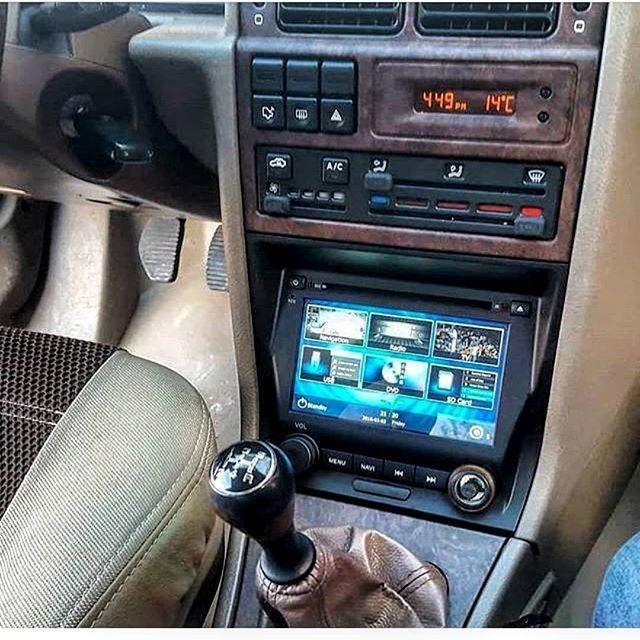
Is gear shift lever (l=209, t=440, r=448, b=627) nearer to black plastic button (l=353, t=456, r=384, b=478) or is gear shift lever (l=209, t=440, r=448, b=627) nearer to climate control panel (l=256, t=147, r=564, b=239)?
black plastic button (l=353, t=456, r=384, b=478)

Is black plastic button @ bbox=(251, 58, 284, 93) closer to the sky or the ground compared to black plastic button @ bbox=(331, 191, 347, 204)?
closer to the sky

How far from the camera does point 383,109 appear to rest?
87 cm

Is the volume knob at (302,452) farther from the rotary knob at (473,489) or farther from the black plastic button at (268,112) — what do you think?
the black plastic button at (268,112)

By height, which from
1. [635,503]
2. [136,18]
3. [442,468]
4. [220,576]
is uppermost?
[136,18]

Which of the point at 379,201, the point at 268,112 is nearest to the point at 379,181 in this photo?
the point at 379,201

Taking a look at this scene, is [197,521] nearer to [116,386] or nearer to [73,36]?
[116,386]

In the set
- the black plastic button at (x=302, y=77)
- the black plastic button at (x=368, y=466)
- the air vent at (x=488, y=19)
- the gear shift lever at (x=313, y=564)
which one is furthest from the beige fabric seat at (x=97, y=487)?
the air vent at (x=488, y=19)

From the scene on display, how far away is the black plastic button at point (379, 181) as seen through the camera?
891 mm

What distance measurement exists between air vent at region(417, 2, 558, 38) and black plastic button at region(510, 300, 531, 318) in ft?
0.84

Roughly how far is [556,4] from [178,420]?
0.46m

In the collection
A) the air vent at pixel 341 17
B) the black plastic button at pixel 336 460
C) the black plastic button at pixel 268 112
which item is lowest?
the black plastic button at pixel 336 460

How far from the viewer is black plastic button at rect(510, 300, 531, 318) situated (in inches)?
36.8

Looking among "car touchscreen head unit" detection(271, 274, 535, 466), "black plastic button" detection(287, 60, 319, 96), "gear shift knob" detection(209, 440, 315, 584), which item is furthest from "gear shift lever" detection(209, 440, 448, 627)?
"black plastic button" detection(287, 60, 319, 96)

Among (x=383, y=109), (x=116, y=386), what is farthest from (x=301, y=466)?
(x=383, y=109)
